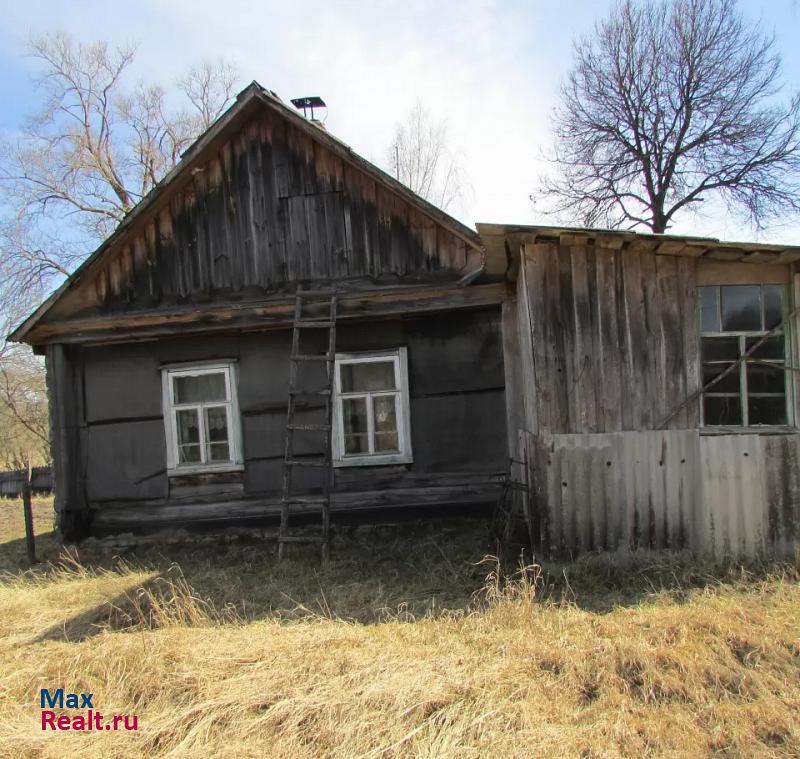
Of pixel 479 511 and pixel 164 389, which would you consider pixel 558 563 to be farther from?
pixel 164 389

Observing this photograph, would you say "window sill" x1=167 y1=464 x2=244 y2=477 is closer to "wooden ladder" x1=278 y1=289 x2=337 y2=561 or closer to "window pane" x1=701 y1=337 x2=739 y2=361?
"wooden ladder" x1=278 y1=289 x2=337 y2=561

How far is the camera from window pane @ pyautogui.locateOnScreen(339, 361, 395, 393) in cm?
789

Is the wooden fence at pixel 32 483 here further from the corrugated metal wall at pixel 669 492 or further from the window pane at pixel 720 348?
the window pane at pixel 720 348

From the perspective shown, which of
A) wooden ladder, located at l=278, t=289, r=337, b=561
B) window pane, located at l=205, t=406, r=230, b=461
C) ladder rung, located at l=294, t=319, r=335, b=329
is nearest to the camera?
wooden ladder, located at l=278, t=289, r=337, b=561

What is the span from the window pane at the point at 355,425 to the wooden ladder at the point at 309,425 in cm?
34

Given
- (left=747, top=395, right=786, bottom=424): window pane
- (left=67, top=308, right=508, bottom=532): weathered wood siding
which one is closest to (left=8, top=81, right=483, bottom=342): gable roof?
(left=67, top=308, right=508, bottom=532): weathered wood siding

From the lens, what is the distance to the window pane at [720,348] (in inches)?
220

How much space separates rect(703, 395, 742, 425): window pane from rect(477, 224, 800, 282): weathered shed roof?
4.46ft

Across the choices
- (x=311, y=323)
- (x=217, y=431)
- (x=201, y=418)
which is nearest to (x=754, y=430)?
(x=311, y=323)

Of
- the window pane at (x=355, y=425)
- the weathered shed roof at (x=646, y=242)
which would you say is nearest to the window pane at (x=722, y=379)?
the weathered shed roof at (x=646, y=242)

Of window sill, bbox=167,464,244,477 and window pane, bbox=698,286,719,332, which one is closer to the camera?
window pane, bbox=698,286,719,332

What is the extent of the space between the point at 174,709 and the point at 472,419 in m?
4.99

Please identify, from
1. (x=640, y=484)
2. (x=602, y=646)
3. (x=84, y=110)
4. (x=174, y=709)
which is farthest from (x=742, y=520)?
(x=84, y=110)

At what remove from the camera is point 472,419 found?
767 cm
